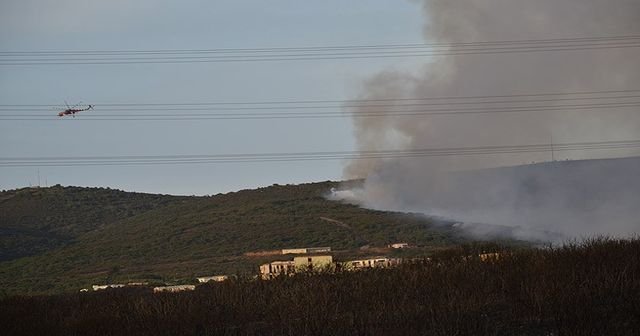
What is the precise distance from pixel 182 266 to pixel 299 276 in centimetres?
4445

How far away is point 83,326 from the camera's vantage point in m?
21.9

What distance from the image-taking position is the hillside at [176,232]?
232ft

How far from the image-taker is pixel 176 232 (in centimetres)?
9075

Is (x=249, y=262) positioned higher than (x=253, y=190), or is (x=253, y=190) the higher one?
(x=253, y=190)

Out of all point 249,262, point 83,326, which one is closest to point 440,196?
point 249,262

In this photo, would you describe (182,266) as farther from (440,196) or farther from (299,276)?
(299,276)

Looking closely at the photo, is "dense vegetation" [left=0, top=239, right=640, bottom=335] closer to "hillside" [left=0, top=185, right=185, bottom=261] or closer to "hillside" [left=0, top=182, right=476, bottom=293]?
"hillside" [left=0, top=182, right=476, bottom=293]

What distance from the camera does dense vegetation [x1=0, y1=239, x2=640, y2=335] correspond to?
59.0 ft

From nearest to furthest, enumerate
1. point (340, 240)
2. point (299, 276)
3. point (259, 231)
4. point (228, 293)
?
point (228, 293) < point (299, 276) < point (340, 240) < point (259, 231)

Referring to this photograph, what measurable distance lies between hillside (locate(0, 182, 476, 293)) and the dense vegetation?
107 ft

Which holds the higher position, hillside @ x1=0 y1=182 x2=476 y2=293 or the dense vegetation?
hillside @ x1=0 y1=182 x2=476 y2=293

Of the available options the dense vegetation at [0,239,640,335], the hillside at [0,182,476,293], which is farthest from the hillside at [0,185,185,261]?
the dense vegetation at [0,239,640,335]

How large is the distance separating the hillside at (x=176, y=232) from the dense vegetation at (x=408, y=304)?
32514mm

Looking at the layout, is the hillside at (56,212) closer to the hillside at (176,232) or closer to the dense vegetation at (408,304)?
the hillside at (176,232)
